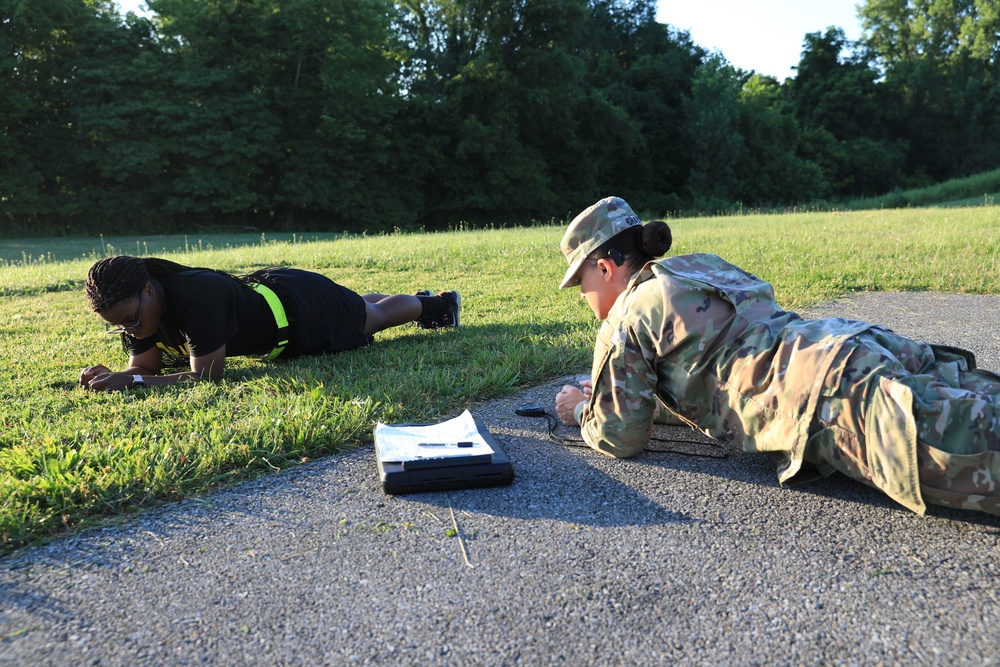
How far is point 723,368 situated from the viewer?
304 cm

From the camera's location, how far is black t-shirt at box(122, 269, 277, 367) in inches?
181

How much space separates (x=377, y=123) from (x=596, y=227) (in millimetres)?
38793

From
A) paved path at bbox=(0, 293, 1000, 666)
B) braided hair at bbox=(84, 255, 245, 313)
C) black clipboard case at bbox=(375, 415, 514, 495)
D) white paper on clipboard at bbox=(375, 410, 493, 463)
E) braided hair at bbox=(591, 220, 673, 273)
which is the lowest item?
paved path at bbox=(0, 293, 1000, 666)

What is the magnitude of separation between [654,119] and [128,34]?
30682mm

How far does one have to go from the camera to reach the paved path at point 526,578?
212cm

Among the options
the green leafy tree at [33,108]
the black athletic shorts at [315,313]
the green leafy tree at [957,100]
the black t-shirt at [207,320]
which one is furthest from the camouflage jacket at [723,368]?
the green leafy tree at [957,100]

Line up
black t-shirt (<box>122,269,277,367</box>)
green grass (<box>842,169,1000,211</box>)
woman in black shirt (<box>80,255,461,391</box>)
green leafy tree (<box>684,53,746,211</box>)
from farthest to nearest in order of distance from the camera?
green leafy tree (<box>684,53,746,211</box>) → green grass (<box>842,169,1000,211</box>) → black t-shirt (<box>122,269,277,367</box>) → woman in black shirt (<box>80,255,461,391</box>)

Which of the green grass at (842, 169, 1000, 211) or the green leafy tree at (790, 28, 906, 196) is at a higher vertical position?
the green leafy tree at (790, 28, 906, 196)

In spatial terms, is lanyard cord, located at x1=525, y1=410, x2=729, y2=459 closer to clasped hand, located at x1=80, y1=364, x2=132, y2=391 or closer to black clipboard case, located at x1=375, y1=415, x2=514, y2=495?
black clipboard case, located at x1=375, y1=415, x2=514, y2=495

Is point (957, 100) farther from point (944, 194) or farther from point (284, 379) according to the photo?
point (284, 379)

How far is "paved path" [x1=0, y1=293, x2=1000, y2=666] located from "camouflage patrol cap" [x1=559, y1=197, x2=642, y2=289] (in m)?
0.98

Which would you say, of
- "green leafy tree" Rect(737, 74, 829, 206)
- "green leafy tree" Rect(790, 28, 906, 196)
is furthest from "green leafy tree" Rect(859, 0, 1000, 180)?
"green leafy tree" Rect(737, 74, 829, 206)

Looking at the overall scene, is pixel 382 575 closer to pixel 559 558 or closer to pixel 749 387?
pixel 559 558

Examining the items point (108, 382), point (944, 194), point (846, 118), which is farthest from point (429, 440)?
point (846, 118)
